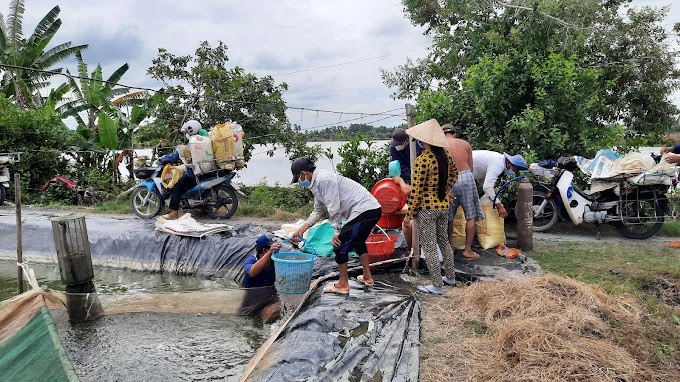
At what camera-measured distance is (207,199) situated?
856 cm

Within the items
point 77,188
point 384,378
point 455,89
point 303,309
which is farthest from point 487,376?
point 77,188

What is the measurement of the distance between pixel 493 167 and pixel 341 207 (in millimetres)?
2193

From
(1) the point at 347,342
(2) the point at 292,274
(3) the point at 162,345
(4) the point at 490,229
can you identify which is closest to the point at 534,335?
(1) the point at 347,342

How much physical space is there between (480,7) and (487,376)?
24.9 ft

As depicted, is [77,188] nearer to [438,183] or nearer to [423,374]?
[438,183]

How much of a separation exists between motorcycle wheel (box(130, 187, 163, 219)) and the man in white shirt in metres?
5.25

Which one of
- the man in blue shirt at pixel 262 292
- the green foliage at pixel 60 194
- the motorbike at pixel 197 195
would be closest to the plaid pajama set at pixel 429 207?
the man in blue shirt at pixel 262 292

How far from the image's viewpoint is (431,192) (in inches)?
171

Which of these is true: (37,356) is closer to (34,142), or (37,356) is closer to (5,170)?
(5,170)

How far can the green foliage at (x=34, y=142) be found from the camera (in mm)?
11711

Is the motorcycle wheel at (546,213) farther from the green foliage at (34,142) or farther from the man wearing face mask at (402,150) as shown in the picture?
the green foliage at (34,142)

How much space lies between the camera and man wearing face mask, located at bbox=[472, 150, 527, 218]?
550 cm

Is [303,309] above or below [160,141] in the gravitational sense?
below

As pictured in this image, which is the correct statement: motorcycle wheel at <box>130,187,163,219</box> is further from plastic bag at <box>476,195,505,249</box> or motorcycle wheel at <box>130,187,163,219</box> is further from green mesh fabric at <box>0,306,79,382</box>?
plastic bag at <box>476,195,505,249</box>
